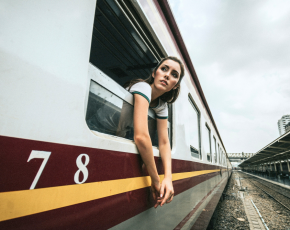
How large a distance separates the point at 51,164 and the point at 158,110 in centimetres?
99

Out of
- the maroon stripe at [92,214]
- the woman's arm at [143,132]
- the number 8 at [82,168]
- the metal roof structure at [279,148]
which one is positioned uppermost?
the metal roof structure at [279,148]

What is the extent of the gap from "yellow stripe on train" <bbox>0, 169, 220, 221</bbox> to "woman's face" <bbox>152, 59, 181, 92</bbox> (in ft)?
2.36

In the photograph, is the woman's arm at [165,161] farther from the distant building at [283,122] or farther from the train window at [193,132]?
the distant building at [283,122]

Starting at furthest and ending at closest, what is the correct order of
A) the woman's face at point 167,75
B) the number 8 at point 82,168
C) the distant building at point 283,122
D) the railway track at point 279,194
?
1. the distant building at point 283,122
2. the railway track at point 279,194
3. the woman's face at point 167,75
4. the number 8 at point 82,168

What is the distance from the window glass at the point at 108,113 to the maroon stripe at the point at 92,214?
0.34 m

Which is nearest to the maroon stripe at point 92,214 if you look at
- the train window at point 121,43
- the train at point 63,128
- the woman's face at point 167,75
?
the train at point 63,128

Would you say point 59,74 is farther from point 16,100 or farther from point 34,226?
point 34,226

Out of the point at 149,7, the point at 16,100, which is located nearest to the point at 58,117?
the point at 16,100

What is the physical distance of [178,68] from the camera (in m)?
1.38

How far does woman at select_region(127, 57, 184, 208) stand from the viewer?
1.03m

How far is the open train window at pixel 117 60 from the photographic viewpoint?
0.92 m

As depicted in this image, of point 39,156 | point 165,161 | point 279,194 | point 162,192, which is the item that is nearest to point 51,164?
point 39,156

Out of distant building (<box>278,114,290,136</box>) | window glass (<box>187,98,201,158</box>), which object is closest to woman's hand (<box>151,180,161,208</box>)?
window glass (<box>187,98,201,158</box>)

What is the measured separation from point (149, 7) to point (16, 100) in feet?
4.01
